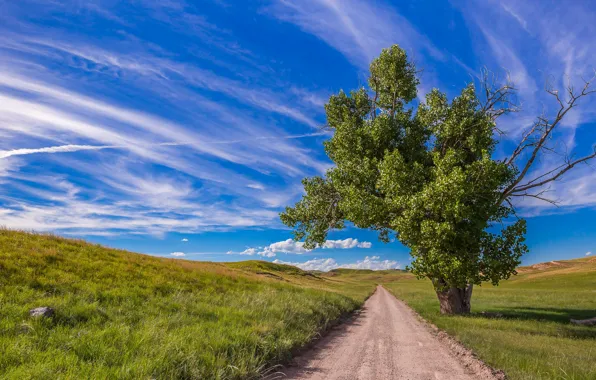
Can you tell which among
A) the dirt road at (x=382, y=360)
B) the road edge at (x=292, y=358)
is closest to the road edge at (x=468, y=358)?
the dirt road at (x=382, y=360)

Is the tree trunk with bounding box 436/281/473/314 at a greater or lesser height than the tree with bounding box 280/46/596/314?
lesser

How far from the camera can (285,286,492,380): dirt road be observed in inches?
296

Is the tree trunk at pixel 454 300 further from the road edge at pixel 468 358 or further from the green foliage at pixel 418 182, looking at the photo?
the road edge at pixel 468 358

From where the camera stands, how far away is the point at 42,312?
29.1 ft

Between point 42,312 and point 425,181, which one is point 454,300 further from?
point 42,312

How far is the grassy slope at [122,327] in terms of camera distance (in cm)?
631

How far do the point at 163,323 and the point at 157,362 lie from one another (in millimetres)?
3413

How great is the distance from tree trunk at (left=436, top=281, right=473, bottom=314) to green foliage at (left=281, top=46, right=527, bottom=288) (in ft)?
4.34

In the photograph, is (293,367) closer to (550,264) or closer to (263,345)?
(263,345)

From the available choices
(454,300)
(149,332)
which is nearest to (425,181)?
(454,300)

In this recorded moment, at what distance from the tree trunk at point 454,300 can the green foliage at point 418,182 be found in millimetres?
1324

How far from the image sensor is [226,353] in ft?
24.7

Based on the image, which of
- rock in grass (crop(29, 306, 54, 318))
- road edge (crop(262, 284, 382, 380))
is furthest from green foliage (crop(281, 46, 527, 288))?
rock in grass (crop(29, 306, 54, 318))

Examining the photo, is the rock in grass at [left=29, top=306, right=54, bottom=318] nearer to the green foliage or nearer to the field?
the field
